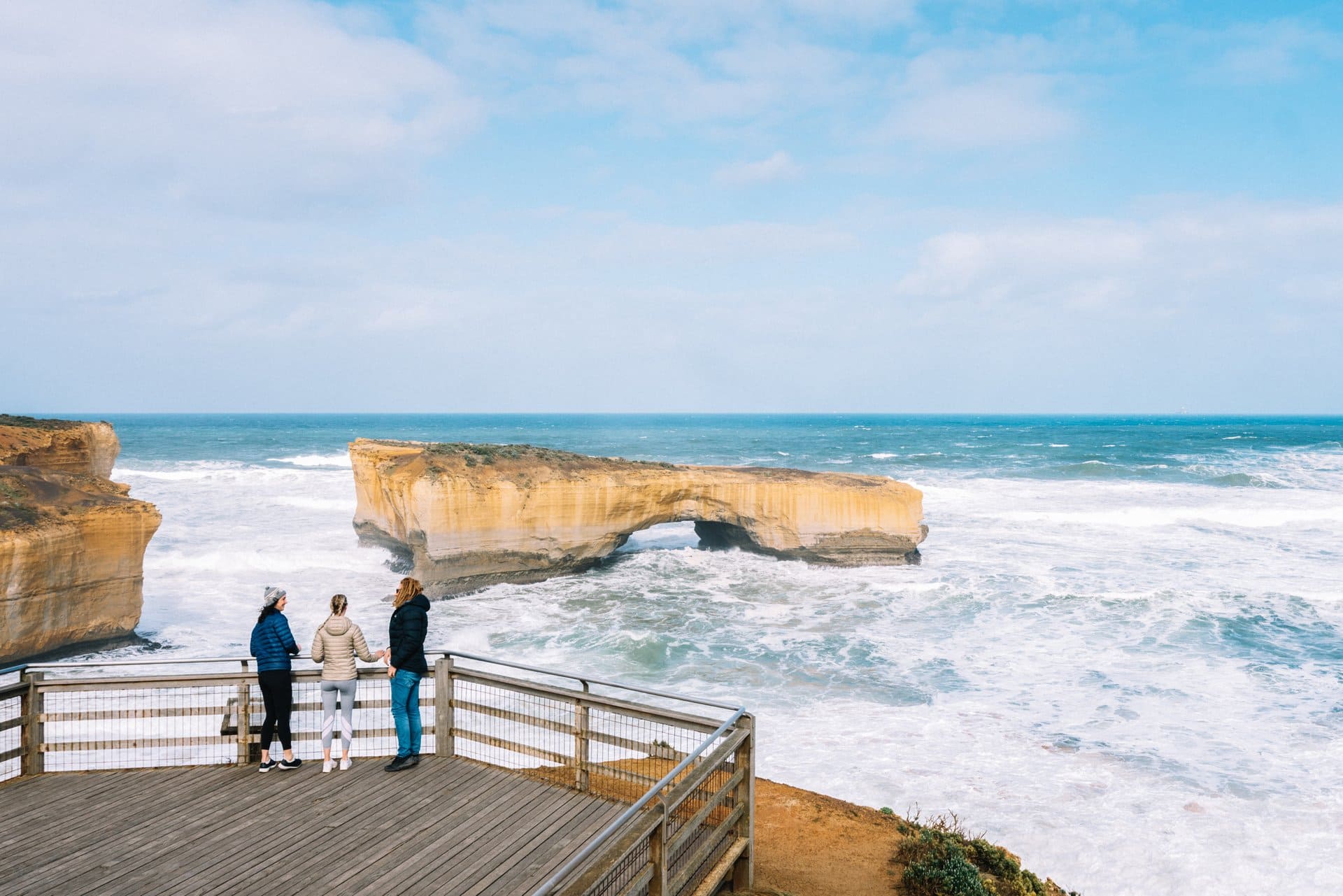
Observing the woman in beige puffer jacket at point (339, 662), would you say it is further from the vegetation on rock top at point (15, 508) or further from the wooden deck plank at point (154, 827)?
the vegetation on rock top at point (15, 508)

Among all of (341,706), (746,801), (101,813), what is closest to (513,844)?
(746,801)

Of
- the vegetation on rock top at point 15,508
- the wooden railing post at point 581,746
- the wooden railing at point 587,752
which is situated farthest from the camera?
the vegetation on rock top at point 15,508

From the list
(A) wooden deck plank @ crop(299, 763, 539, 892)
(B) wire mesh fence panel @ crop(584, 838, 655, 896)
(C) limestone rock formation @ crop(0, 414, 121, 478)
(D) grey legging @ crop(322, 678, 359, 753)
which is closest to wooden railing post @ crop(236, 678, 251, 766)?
(D) grey legging @ crop(322, 678, 359, 753)

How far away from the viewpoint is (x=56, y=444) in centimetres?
2100

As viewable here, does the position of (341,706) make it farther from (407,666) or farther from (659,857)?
(659,857)

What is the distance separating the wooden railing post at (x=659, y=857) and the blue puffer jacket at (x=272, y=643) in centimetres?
387

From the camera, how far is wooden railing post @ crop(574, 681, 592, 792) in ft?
22.0

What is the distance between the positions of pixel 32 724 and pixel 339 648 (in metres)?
2.80

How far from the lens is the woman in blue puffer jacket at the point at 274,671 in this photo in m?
6.93

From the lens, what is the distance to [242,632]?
695 inches

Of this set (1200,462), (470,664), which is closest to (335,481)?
(470,664)

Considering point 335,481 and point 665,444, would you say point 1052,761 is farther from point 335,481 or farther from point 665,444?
point 665,444

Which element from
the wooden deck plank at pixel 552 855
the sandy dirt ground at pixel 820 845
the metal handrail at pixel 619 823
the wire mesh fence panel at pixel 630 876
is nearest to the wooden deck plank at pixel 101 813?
the wooden deck plank at pixel 552 855

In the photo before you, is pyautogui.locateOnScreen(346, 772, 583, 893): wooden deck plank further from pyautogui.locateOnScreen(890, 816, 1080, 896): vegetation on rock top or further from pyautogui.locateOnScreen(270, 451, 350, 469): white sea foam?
pyautogui.locateOnScreen(270, 451, 350, 469): white sea foam
